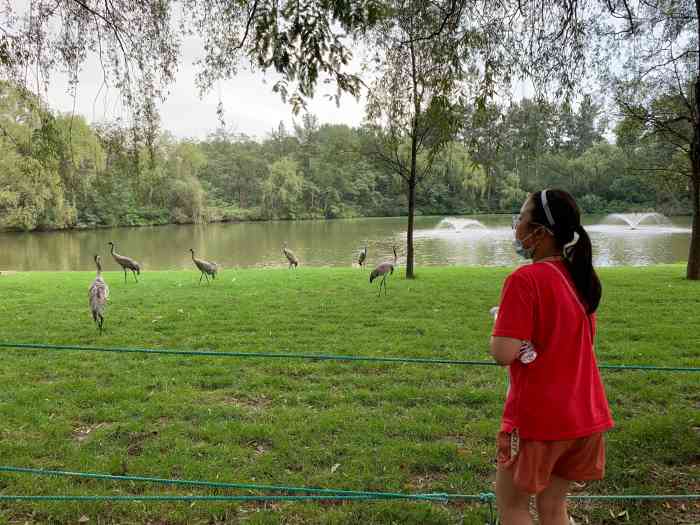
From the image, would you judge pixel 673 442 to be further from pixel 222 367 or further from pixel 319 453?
pixel 222 367

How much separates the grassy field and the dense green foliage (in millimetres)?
2094

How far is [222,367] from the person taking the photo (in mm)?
5406

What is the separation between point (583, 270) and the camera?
173 centimetres

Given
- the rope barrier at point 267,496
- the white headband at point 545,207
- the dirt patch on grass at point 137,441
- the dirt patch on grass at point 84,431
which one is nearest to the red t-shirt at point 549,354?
the white headband at point 545,207

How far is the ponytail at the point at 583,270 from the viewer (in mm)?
1728

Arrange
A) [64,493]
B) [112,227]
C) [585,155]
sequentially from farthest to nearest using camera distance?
[585,155], [112,227], [64,493]

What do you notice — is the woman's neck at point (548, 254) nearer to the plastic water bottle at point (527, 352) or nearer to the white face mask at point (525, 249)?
the white face mask at point (525, 249)

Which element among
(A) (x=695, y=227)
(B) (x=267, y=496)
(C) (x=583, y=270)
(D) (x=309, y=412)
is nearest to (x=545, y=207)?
(C) (x=583, y=270)

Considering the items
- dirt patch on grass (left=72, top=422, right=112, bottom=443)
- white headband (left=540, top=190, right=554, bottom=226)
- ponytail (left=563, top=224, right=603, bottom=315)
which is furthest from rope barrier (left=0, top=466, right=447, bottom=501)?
white headband (left=540, top=190, right=554, bottom=226)

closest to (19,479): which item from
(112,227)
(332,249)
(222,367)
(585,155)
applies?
(222,367)

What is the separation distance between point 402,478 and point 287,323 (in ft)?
14.9

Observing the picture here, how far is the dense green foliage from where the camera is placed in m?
5.49

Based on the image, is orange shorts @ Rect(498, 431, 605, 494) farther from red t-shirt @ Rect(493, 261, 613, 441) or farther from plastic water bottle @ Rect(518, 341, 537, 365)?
plastic water bottle @ Rect(518, 341, 537, 365)

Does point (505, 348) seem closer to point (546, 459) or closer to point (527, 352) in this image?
point (527, 352)
